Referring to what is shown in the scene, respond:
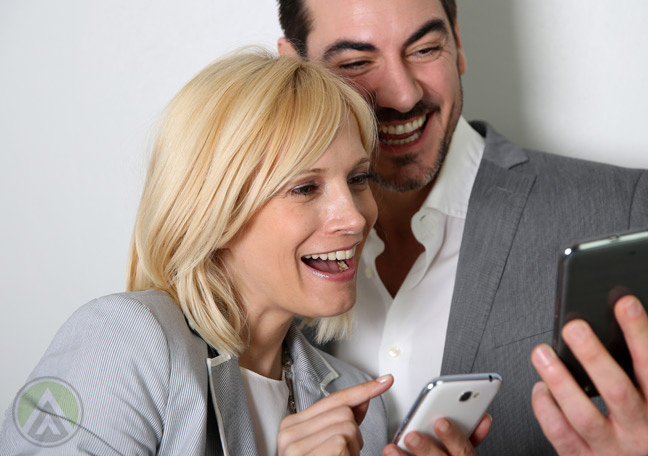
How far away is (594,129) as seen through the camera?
271 centimetres

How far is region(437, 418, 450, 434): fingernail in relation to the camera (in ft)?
5.09

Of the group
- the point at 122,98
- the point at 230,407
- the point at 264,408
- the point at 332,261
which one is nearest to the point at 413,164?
the point at 332,261

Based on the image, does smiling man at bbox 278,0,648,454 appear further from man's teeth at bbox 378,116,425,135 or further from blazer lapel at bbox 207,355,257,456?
blazer lapel at bbox 207,355,257,456

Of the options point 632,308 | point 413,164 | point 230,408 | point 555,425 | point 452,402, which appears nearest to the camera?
point 632,308

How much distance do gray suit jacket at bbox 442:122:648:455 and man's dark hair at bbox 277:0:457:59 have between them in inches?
24.9

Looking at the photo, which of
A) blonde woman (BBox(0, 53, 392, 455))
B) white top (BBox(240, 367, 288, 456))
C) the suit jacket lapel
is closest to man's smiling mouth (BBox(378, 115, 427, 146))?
the suit jacket lapel

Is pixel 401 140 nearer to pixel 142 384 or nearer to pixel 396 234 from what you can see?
pixel 396 234

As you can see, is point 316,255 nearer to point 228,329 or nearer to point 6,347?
point 228,329

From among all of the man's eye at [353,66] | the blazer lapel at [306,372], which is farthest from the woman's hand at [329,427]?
the man's eye at [353,66]

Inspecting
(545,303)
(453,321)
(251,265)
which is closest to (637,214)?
(545,303)

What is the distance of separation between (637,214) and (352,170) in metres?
0.89

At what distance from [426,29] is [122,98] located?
4.61 ft

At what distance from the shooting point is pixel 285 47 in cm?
256

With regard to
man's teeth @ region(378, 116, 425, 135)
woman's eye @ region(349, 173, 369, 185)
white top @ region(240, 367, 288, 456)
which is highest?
man's teeth @ region(378, 116, 425, 135)
